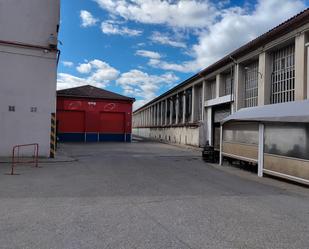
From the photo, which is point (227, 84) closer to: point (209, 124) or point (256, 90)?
point (209, 124)

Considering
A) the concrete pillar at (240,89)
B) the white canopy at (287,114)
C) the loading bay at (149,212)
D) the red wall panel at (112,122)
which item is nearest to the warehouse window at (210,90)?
the concrete pillar at (240,89)

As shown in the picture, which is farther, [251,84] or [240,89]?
[240,89]

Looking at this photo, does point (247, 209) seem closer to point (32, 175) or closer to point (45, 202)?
point (45, 202)

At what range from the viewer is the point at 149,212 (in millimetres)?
6117

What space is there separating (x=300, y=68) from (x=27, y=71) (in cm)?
1277

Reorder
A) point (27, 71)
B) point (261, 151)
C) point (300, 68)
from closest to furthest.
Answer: point (261, 151), point (300, 68), point (27, 71)

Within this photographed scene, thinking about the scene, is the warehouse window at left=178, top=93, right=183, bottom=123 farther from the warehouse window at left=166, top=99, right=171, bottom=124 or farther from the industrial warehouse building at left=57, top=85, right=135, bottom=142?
the industrial warehouse building at left=57, top=85, right=135, bottom=142

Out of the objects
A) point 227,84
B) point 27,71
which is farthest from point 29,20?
point 227,84

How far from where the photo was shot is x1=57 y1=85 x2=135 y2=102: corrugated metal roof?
34369 millimetres

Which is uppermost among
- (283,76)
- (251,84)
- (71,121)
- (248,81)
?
(248,81)

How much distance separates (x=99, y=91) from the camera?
37.5 m

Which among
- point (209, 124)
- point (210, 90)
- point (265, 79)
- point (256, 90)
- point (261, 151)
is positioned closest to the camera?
point (261, 151)

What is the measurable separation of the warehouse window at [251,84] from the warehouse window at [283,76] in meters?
1.96

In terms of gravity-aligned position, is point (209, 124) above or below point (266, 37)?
below
